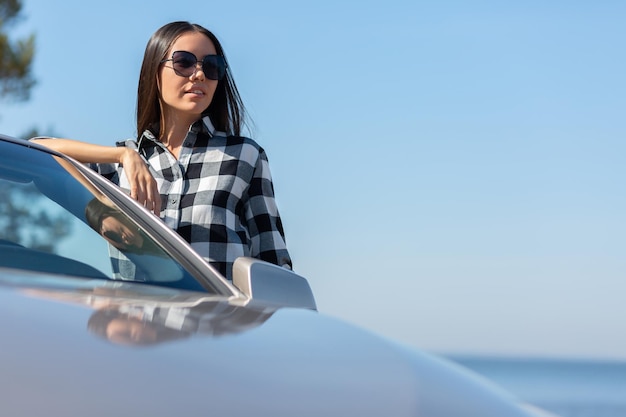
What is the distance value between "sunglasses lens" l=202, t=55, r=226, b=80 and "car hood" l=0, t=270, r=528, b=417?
6.19 ft

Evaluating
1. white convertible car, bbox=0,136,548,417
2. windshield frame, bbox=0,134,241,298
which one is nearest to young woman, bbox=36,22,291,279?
windshield frame, bbox=0,134,241,298

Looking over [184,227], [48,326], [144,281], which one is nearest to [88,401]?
[48,326]

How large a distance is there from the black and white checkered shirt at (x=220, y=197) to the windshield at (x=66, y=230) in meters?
0.88

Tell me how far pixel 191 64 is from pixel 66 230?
4.89 feet

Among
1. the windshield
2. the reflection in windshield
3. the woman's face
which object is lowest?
the reflection in windshield

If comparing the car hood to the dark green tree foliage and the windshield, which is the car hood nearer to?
the windshield

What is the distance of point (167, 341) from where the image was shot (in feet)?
3.93

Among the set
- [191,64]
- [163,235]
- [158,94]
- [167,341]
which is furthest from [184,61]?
[167,341]

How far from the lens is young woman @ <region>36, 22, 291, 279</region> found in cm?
304

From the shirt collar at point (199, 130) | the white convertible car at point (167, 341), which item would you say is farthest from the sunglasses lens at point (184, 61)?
the white convertible car at point (167, 341)

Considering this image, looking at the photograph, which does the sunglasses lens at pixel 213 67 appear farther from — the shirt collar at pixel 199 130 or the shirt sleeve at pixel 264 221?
the shirt sleeve at pixel 264 221

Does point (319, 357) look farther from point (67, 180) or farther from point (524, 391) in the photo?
point (524, 391)

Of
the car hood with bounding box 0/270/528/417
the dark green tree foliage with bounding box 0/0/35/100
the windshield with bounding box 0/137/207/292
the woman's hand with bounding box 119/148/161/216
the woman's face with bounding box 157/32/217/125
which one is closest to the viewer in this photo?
the car hood with bounding box 0/270/528/417

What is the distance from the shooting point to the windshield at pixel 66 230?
1.78m
